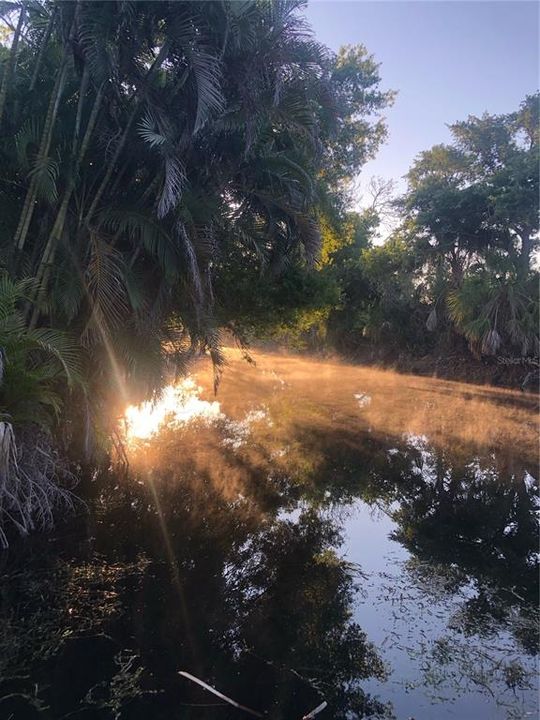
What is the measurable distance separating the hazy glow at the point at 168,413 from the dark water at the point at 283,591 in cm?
155

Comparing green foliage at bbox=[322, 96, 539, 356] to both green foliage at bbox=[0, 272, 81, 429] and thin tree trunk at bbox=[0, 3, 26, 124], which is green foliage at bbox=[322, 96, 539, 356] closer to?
thin tree trunk at bbox=[0, 3, 26, 124]

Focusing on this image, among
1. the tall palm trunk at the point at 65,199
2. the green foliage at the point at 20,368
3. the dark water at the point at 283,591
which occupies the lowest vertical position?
the dark water at the point at 283,591

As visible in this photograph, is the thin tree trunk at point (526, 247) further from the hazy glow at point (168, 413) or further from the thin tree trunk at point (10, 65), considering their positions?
the thin tree trunk at point (10, 65)

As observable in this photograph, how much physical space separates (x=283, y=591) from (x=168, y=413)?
11330 millimetres

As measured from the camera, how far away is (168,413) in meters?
16.4

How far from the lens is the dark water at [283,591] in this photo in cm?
404

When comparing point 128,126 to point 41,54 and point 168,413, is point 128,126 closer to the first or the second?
point 41,54

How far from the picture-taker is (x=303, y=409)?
1822 centimetres

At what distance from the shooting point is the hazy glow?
13.2 m

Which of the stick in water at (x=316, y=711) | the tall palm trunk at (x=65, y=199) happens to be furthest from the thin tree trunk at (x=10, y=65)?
the stick in water at (x=316, y=711)

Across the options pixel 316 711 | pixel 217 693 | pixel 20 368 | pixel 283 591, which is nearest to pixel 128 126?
pixel 20 368

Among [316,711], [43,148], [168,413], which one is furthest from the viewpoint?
[168,413]

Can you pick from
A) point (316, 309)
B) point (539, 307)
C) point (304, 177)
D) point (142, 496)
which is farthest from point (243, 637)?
point (539, 307)

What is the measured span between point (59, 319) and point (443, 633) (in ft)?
24.0
